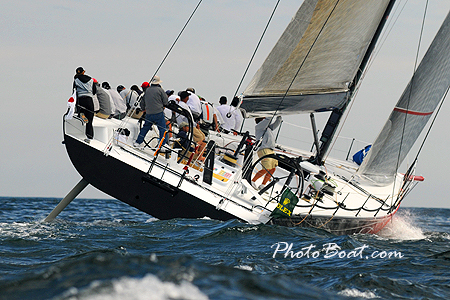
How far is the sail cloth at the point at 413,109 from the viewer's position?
1061 centimetres

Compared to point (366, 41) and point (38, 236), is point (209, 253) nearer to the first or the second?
point (38, 236)

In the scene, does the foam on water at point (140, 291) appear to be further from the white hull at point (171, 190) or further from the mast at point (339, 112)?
the mast at point (339, 112)

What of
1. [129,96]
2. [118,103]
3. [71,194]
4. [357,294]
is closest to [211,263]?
[357,294]

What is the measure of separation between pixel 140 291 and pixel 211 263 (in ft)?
7.79

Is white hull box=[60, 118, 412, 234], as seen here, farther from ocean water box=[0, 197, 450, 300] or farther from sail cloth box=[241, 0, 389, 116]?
sail cloth box=[241, 0, 389, 116]

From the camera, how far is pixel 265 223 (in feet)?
25.3

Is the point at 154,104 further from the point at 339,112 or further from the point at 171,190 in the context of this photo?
the point at 339,112

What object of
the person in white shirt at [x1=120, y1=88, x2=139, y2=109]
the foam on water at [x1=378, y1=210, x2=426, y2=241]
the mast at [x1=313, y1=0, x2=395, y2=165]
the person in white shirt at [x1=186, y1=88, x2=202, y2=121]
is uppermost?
the mast at [x1=313, y1=0, x2=395, y2=165]

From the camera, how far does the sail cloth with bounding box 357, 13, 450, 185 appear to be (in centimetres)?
1061

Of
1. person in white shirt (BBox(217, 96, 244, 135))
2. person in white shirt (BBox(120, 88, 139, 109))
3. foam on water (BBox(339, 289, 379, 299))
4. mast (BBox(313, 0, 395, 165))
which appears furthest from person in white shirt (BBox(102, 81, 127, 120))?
foam on water (BBox(339, 289, 379, 299))

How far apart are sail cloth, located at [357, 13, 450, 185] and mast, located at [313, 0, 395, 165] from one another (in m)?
0.94

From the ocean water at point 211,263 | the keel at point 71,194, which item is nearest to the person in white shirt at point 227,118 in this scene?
the keel at point 71,194

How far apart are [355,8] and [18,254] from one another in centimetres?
725

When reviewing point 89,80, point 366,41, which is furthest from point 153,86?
point 366,41
